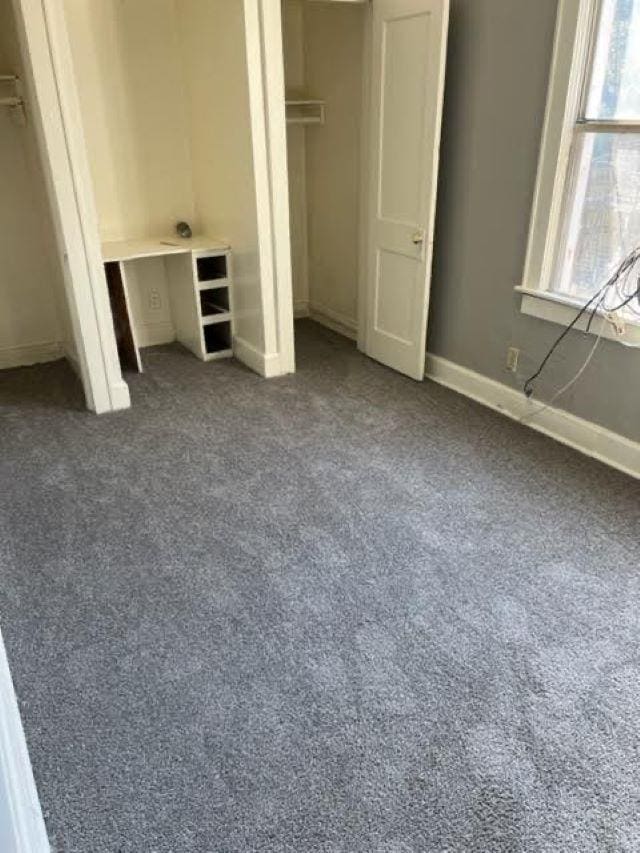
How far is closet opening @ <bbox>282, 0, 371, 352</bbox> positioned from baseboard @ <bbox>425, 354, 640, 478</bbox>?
903 millimetres

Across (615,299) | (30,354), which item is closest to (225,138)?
(30,354)

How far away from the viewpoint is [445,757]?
63.3 inches

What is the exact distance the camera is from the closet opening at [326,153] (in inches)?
162

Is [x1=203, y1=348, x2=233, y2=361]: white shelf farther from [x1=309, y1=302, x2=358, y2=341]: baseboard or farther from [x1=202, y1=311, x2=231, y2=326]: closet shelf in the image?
[x1=309, y1=302, x2=358, y2=341]: baseboard

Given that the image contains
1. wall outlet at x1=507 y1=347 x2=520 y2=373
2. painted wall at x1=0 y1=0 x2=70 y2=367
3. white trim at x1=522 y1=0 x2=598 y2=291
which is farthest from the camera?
painted wall at x1=0 y1=0 x2=70 y2=367

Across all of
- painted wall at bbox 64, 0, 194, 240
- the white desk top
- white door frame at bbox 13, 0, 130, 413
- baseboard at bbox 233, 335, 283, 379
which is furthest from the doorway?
white door frame at bbox 13, 0, 130, 413

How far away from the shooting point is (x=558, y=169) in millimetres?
2861

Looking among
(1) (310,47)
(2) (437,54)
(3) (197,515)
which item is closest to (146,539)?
(3) (197,515)

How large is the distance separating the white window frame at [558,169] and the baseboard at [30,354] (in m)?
2.95

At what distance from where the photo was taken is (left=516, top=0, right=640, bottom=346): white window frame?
2.64 meters

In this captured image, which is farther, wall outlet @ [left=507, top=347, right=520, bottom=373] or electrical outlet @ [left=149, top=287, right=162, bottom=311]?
electrical outlet @ [left=149, top=287, right=162, bottom=311]

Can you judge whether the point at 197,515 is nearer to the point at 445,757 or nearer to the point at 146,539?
the point at 146,539

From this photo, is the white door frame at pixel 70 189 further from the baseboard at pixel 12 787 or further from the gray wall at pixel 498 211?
the baseboard at pixel 12 787

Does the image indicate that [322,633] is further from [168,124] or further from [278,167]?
[168,124]
